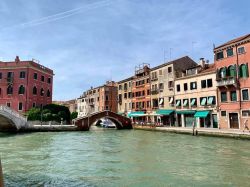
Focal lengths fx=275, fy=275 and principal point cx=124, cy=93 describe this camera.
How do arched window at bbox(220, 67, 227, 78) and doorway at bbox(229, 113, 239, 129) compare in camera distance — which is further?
arched window at bbox(220, 67, 227, 78)

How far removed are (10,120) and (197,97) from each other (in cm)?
2101

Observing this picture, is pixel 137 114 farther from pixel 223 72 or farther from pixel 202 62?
pixel 223 72

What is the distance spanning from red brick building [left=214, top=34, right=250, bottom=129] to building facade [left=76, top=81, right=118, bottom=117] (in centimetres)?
3099

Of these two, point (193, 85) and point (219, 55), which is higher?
point (219, 55)

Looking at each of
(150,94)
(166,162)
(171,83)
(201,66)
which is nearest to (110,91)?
(150,94)

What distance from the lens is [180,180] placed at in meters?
8.94

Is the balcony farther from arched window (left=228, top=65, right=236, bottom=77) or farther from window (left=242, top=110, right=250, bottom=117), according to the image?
window (left=242, top=110, right=250, bottom=117)

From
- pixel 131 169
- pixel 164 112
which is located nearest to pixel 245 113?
pixel 164 112

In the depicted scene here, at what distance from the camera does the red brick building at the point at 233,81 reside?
25.8 metres

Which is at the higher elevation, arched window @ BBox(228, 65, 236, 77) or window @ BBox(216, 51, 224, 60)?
window @ BBox(216, 51, 224, 60)

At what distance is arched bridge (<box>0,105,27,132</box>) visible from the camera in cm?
2819

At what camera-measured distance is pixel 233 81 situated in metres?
26.5

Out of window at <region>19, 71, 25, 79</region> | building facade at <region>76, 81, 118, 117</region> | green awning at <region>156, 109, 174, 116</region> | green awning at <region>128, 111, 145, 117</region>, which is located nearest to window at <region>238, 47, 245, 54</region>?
green awning at <region>156, 109, 174, 116</region>

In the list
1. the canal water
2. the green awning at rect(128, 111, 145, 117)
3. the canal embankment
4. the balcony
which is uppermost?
the balcony
